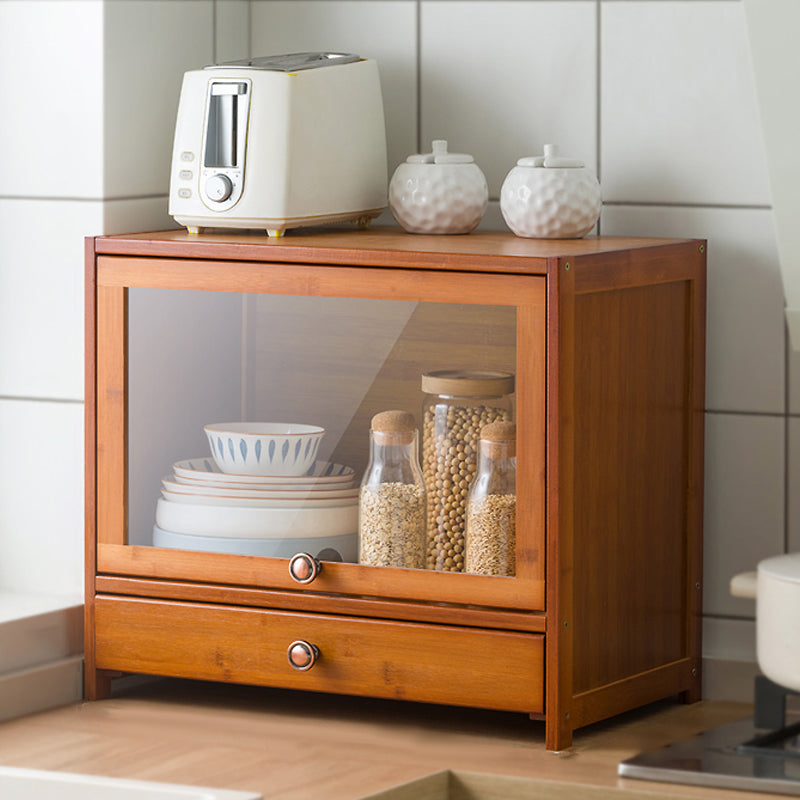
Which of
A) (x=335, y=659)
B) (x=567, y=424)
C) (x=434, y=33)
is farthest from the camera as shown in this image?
(x=434, y=33)

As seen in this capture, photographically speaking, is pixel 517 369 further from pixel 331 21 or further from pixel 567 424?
pixel 331 21

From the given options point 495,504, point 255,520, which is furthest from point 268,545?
point 495,504

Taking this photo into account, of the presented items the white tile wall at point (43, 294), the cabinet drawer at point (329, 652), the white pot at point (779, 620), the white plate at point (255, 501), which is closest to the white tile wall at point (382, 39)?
the white tile wall at point (43, 294)

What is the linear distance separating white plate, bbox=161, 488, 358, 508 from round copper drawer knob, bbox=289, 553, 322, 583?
52mm

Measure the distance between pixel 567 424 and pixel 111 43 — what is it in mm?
659

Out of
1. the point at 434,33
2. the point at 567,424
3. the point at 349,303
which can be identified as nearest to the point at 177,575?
the point at 349,303

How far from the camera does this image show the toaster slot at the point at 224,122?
5.56 feet

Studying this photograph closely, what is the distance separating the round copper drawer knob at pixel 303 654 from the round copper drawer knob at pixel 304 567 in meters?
0.06

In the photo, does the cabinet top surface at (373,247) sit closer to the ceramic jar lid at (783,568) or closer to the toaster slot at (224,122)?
the toaster slot at (224,122)

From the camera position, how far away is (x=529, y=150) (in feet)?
6.07

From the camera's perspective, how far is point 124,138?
179cm

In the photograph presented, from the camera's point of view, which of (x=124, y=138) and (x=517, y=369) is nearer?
(x=517, y=369)

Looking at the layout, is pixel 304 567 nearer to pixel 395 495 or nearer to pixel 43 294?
pixel 395 495

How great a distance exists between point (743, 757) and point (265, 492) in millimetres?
528
